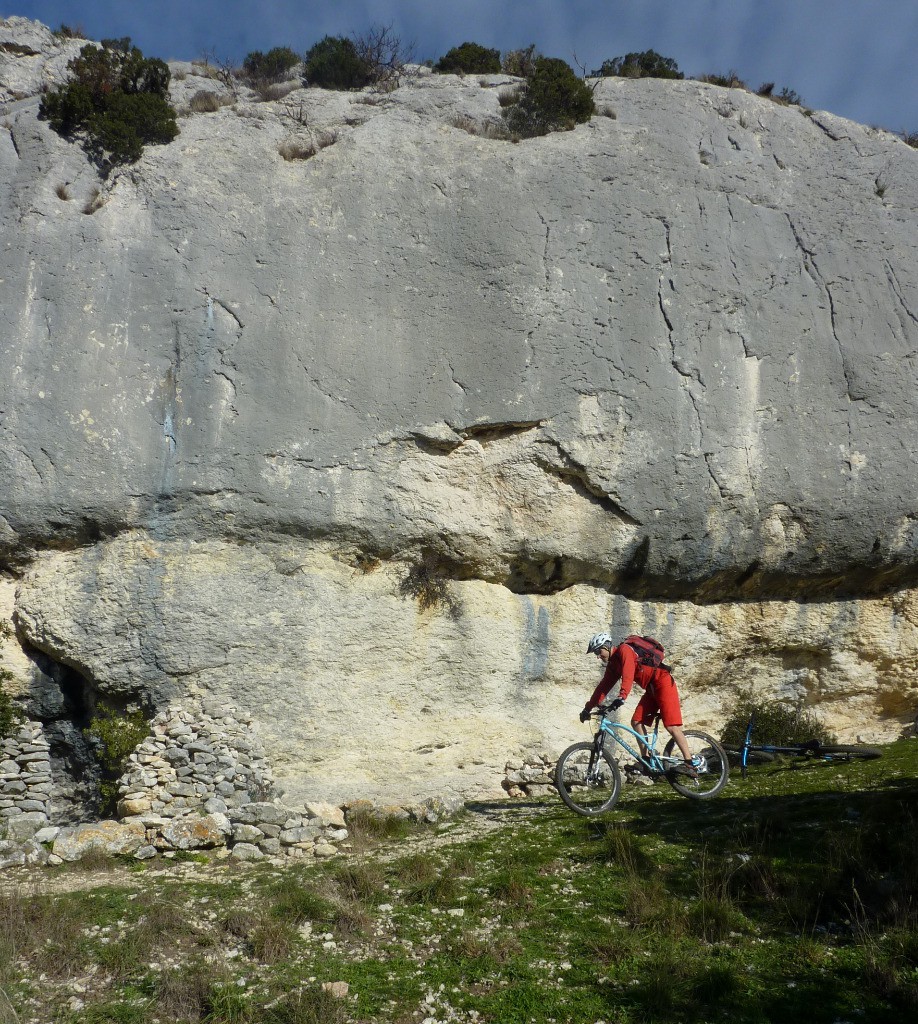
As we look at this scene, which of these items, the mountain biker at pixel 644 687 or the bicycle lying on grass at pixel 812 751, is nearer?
the mountain biker at pixel 644 687

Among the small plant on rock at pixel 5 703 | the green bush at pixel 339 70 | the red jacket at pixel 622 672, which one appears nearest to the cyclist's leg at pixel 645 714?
the red jacket at pixel 622 672

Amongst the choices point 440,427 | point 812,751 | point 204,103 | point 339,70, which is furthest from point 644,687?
point 339,70

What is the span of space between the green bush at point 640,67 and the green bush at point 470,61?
1.90m

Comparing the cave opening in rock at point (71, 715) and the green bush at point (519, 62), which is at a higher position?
the green bush at point (519, 62)

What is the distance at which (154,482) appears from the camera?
9484mm

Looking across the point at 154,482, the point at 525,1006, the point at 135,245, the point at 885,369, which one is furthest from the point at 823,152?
the point at 525,1006

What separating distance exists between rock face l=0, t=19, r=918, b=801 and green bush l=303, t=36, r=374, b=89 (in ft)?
6.42

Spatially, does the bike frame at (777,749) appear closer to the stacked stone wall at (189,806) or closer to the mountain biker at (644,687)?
the mountain biker at (644,687)

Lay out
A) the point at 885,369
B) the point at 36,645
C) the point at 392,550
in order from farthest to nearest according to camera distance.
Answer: the point at 885,369 < the point at 392,550 < the point at 36,645

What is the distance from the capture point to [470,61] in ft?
49.6

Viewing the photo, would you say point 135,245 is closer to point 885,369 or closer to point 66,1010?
point 66,1010

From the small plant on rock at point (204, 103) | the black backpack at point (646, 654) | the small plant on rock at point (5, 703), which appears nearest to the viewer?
the black backpack at point (646, 654)

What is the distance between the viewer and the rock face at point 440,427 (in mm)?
9523

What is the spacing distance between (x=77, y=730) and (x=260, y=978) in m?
5.30
